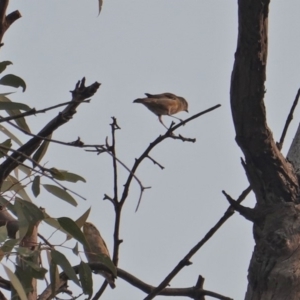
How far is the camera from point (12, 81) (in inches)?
81.4

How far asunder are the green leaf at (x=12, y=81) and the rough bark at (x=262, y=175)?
1.94 feet

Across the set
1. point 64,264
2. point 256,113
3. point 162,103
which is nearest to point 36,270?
point 64,264

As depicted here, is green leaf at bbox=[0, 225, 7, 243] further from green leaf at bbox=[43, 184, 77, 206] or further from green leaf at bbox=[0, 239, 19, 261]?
green leaf at bbox=[43, 184, 77, 206]

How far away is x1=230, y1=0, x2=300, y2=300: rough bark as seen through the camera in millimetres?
1850

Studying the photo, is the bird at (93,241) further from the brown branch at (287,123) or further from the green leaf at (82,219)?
the brown branch at (287,123)

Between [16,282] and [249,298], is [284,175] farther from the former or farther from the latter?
[16,282]

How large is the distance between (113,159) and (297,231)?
1.71ft

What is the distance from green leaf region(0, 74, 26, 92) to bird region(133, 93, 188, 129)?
103 inches

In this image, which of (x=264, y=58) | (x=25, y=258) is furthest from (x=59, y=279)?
(x=264, y=58)

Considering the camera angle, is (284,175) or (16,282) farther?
(284,175)

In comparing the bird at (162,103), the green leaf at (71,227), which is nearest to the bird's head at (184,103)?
the bird at (162,103)

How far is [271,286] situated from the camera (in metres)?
1.83

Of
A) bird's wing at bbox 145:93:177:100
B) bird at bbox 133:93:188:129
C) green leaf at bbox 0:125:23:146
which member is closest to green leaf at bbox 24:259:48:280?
green leaf at bbox 0:125:23:146

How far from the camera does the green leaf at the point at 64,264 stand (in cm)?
203
